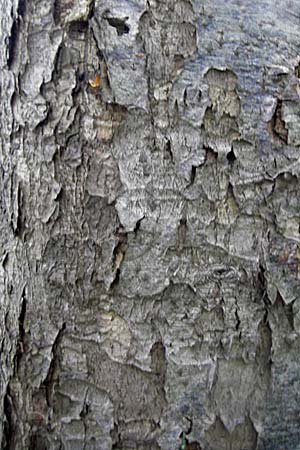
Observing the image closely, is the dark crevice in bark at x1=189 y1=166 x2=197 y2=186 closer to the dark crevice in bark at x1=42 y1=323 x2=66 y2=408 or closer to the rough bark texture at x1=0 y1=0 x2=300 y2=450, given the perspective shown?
the rough bark texture at x1=0 y1=0 x2=300 y2=450

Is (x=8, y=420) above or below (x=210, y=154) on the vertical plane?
below

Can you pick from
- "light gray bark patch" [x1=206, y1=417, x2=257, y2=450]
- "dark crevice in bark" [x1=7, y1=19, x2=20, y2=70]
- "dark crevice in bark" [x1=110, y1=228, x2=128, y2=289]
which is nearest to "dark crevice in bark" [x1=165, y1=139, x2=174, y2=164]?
"dark crevice in bark" [x1=110, y1=228, x2=128, y2=289]

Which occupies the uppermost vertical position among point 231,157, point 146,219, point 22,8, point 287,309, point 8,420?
point 22,8

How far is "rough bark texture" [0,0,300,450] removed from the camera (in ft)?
2.87

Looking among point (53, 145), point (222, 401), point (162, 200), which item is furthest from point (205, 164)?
point (222, 401)

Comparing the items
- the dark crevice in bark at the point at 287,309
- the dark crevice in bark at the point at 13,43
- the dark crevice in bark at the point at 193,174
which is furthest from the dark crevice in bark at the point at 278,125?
the dark crevice in bark at the point at 13,43

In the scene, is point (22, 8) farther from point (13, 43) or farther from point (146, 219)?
point (146, 219)

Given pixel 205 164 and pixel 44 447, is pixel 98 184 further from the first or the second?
pixel 44 447

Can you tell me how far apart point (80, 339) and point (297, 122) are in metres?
0.48

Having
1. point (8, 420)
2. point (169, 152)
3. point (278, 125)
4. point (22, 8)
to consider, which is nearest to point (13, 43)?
point (22, 8)

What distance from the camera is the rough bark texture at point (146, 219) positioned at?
2.87ft

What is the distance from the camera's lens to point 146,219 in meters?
0.90

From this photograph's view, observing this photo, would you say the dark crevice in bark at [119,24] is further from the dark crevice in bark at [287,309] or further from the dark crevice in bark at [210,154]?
the dark crevice in bark at [287,309]

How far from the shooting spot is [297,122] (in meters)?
0.93
